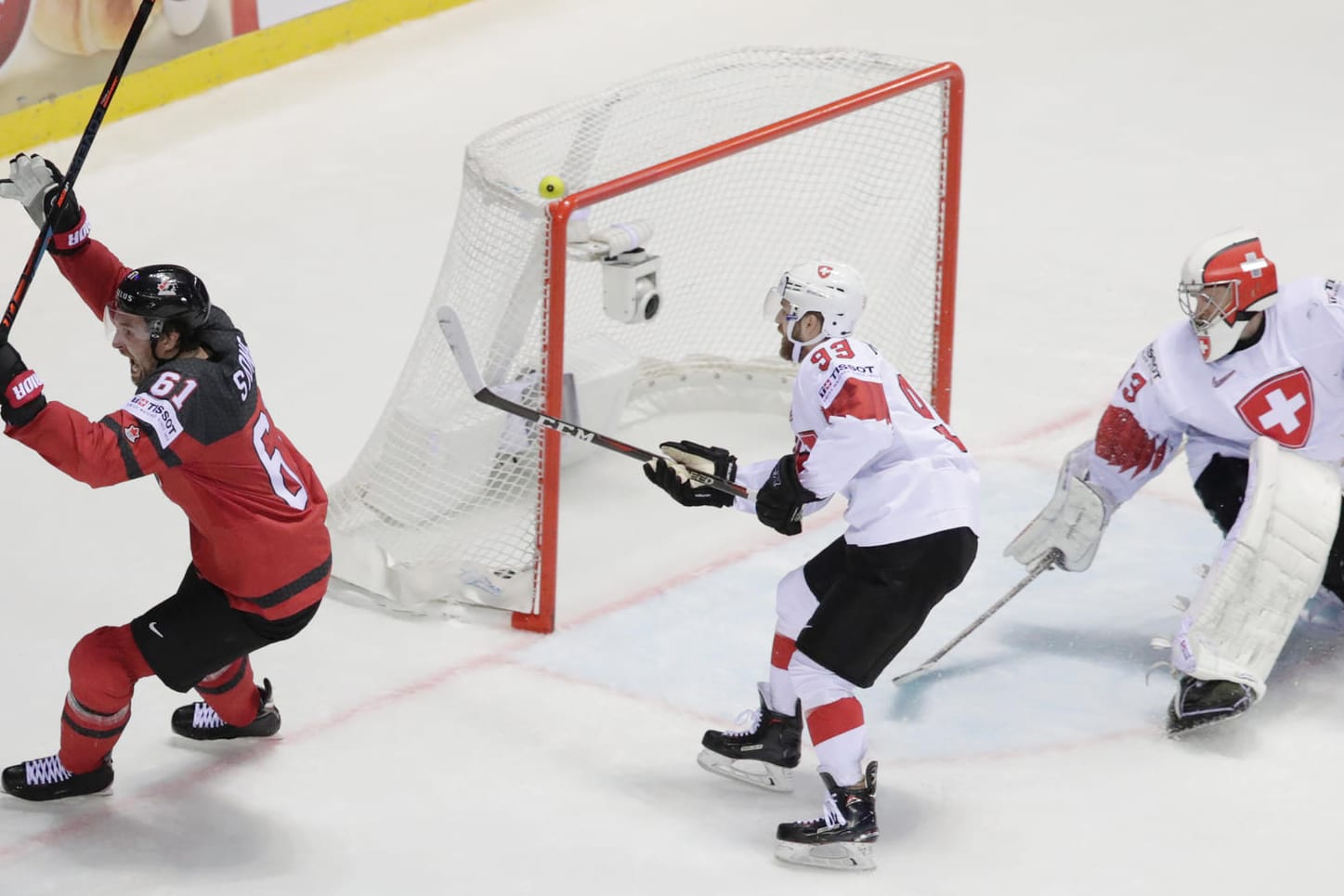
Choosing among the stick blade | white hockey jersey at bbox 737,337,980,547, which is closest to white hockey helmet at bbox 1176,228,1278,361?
white hockey jersey at bbox 737,337,980,547

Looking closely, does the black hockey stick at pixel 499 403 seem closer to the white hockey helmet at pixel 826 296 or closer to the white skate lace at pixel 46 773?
the white hockey helmet at pixel 826 296

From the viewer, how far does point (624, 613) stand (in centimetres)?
473

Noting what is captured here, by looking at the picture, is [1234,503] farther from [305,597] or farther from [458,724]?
[305,597]

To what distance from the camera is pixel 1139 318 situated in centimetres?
647

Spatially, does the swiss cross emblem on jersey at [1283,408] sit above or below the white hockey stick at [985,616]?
above

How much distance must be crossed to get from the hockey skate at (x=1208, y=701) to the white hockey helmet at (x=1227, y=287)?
0.68 m

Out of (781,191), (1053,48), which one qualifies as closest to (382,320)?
(781,191)

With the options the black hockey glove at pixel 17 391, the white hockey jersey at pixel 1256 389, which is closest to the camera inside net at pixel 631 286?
the white hockey jersey at pixel 1256 389

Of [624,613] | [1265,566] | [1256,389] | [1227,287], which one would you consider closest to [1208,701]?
[1265,566]

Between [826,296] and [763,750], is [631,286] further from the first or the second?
[763,750]

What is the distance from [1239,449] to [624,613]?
1397 millimetres

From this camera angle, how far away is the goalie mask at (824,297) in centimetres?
376

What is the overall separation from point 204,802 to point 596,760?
753 millimetres

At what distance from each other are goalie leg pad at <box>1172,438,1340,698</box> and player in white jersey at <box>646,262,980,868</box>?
2.10 ft
